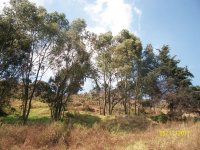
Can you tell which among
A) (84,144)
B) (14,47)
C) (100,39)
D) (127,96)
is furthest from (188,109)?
(84,144)

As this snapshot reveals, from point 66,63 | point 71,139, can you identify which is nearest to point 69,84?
point 66,63

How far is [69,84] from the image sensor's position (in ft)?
112

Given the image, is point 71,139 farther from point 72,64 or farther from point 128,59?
point 128,59

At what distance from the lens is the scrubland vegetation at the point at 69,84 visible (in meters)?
13.2

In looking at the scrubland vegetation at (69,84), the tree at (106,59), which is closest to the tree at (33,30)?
the scrubland vegetation at (69,84)

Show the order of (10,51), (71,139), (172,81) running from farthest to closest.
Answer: (172,81) < (10,51) < (71,139)

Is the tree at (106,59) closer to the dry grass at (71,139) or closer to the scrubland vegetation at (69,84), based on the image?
the scrubland vegetation at (69,84)

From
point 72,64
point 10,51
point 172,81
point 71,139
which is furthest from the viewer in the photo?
point 172,81

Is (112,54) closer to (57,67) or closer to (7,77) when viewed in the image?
(57,67)

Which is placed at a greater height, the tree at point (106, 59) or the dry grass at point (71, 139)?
the tree at point (106, 59)

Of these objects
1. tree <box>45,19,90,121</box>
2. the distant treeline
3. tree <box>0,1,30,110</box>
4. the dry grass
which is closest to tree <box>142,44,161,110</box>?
the distant treeline

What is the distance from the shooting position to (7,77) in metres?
29.1

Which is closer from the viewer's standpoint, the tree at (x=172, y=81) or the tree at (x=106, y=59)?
the tree at (x=172, y=81)

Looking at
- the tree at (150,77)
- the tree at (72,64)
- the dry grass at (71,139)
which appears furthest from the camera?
the tree at (150,77)
